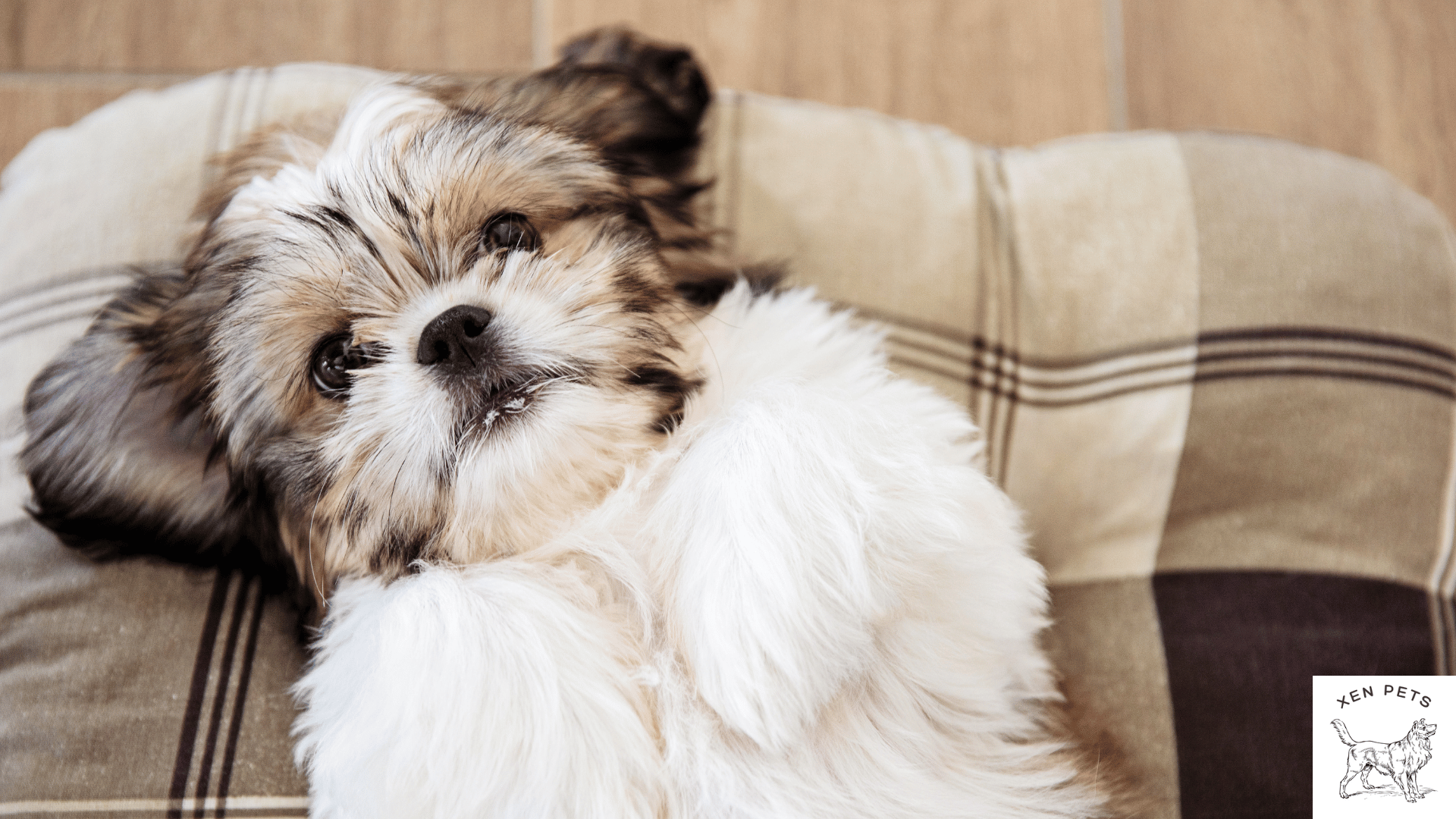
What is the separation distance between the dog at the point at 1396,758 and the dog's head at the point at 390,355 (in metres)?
1.19

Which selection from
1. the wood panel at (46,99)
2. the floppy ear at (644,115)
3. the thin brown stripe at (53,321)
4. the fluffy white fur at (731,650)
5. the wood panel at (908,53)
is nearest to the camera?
the fluffy white fur at (731,650)

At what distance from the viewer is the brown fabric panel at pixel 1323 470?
1.76m

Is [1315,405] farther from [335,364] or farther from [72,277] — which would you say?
[72,277]

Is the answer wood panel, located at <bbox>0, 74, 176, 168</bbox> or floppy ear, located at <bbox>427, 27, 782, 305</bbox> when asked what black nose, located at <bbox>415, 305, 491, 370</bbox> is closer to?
floppy ear, located at <bbox>427, 27, 782, 305</bbox>

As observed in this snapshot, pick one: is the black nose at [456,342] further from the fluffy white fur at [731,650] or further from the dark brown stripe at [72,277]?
the dark brown stripe at [72,277]

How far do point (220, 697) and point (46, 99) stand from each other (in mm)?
1728

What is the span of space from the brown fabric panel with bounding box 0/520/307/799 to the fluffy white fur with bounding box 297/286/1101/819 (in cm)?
21

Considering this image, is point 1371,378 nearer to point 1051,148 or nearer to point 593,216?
point 1051,148

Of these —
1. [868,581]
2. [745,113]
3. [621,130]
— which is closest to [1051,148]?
[745,113]

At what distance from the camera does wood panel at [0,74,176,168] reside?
234cm

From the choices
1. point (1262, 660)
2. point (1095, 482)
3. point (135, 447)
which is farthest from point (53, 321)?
point (1262, 660)

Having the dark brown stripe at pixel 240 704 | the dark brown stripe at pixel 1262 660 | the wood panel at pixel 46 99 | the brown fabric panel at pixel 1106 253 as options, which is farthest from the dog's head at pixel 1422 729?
the wood panel at pixel 46 99

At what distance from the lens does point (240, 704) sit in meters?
1.53

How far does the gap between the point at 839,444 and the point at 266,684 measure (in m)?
1.03
